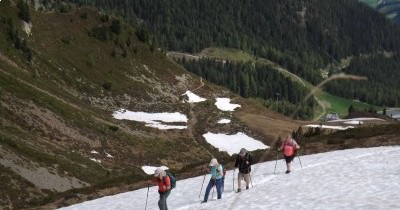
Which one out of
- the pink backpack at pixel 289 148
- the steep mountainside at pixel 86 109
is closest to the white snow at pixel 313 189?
the pink backpack at pixel 289 148

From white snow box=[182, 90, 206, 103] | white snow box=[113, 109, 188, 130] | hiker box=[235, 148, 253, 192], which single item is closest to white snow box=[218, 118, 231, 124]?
white snow box=[113, 109, 188, 130]

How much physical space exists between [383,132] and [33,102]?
4737 cm

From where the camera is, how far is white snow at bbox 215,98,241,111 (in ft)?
388

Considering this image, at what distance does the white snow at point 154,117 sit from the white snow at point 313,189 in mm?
58257

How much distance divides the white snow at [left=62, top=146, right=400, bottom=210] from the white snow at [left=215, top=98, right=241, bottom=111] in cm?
7379

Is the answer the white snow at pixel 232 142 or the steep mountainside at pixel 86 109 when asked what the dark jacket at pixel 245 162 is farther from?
the white snow at pixel 232 142

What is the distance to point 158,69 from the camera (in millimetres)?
129375

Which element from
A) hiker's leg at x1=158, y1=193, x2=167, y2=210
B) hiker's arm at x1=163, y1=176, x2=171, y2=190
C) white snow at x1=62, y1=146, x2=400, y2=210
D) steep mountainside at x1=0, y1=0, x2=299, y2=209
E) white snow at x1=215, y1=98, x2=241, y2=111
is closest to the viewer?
hiker's arm at x1=163, y1=176, x2=171, y2=190

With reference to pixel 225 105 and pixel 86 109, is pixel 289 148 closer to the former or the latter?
pixel 86 109

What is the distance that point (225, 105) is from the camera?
121m

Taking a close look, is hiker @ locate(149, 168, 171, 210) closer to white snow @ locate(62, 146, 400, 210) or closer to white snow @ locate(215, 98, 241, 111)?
white snow @ locate(62, 146, 400, 210)

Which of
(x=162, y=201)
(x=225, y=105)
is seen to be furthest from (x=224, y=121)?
(x=162, y=201)

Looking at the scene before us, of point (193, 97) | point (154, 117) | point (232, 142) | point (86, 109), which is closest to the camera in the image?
point (86, 109)

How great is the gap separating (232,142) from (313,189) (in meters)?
67.9
